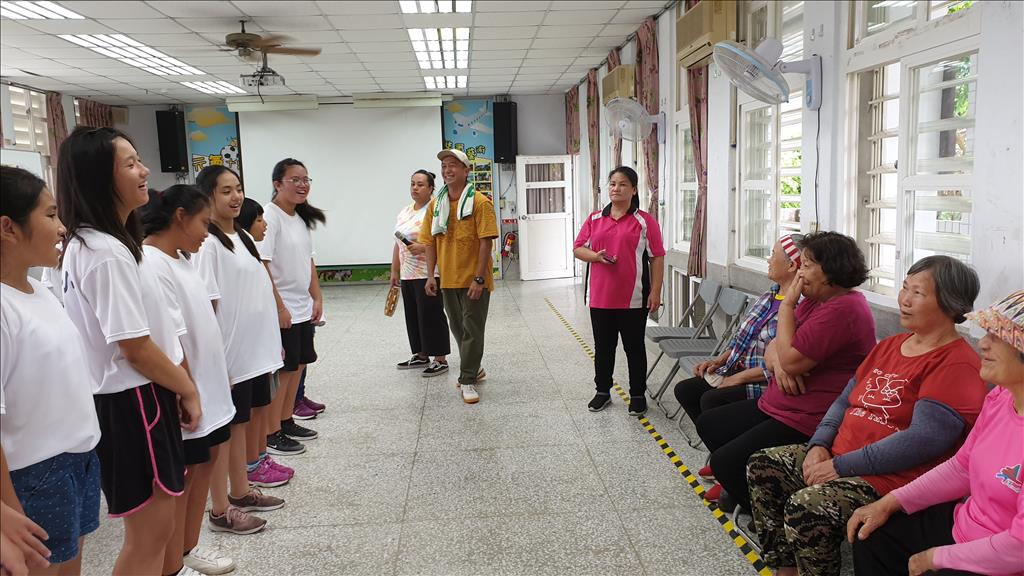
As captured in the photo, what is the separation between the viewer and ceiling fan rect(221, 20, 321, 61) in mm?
6117

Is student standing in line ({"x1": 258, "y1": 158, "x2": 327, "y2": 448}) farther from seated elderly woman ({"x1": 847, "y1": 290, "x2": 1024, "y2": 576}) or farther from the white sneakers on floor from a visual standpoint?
seated elderly woman ({"x1": 847, "y1": 290, "x2": 1024, "y2": 576})

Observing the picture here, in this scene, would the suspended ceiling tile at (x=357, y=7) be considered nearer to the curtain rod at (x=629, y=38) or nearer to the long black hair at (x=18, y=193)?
the curtain rod at (x=629, y=38)

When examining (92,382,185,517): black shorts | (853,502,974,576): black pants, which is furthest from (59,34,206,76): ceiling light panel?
(853,502,974,576): black pants

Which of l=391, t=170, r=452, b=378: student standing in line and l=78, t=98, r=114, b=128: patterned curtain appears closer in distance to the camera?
l=391, t=170, r=452, b=378: student standing in line

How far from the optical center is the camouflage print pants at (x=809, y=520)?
203 centimetres

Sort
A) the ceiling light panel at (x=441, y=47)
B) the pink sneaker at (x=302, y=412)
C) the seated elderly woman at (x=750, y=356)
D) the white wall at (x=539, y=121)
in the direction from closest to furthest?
the seated elderly woman at (x=750, y=356), the pink sneaker at (x=302, y=412), the ceiling light panel at (x=441, y=47), the white wall at (x=539, y=121)

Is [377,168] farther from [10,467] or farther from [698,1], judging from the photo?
[10,467]

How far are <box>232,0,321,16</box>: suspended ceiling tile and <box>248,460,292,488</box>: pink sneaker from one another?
3990 millimetres

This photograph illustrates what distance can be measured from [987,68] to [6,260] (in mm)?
3117

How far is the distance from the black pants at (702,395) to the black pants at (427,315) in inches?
88.5

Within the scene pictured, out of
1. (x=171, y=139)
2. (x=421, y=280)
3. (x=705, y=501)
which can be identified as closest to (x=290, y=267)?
(x=421, y=280)

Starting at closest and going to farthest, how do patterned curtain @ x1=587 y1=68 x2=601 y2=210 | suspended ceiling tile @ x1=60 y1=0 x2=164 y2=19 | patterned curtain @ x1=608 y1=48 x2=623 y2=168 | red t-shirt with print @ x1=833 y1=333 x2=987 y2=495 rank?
1. red t-shirt with print @ x1=833 y1=333 x2=987 y2=495
2. suspended ceiling tile @ x1=60 y1=0 x2=164 y2=19
3. patterned curtain @ x1=608 y1=48 x2=623 y2=168
4. patterned curtain @ x1=587 y1=68 x2=601 y2=210

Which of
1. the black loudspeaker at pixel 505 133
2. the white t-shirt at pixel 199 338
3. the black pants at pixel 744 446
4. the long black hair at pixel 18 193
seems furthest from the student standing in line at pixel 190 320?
the black loudspeaker at pixel 505 133

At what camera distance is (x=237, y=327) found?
2.74 metres
